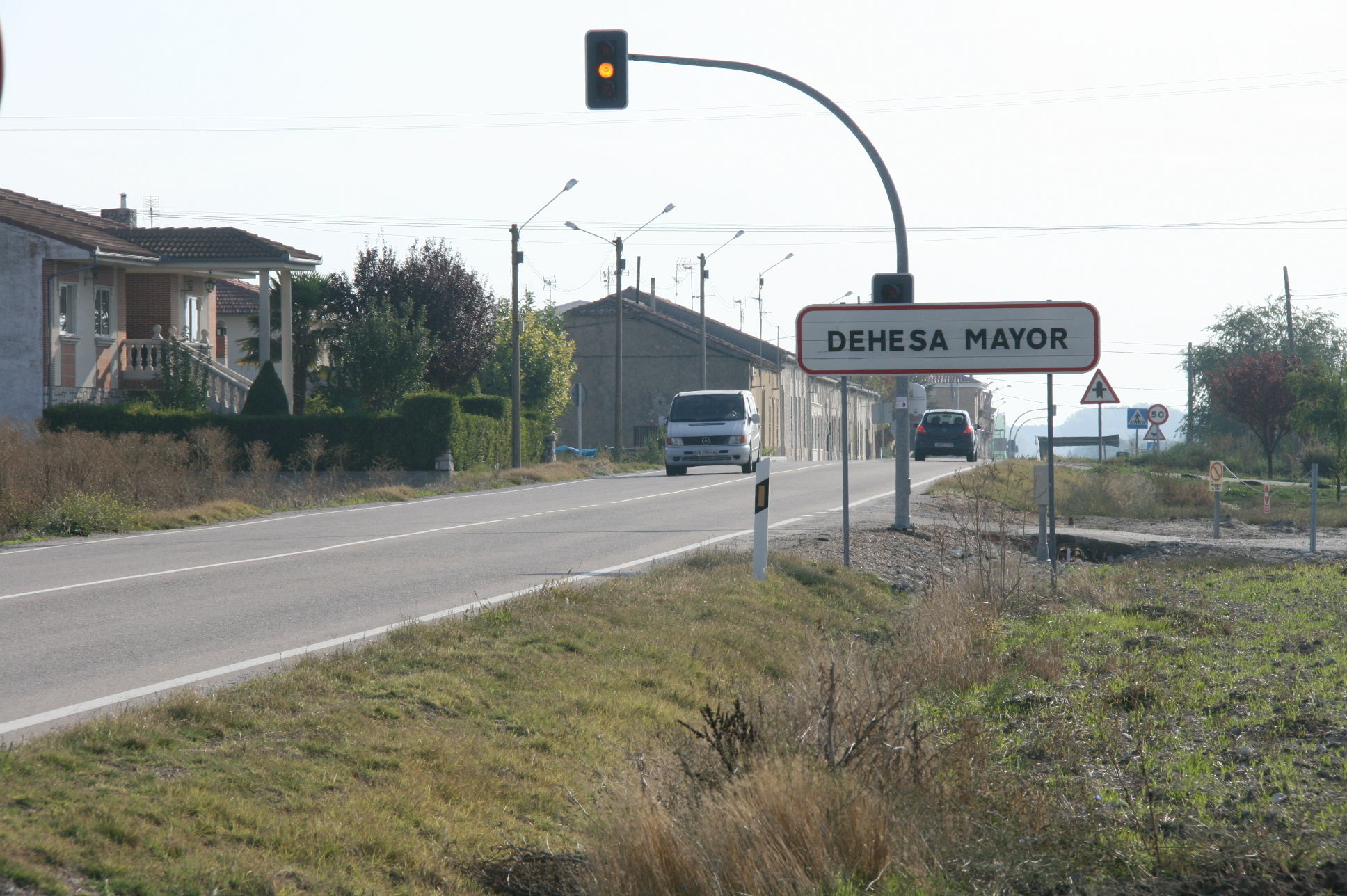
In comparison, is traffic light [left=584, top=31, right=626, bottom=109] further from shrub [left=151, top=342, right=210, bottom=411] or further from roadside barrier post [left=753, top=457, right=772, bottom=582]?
shrub [left=151, top=342, right=210, bottom=411]

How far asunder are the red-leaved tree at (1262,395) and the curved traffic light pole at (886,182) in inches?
1485

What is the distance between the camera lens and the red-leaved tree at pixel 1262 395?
2008 inches

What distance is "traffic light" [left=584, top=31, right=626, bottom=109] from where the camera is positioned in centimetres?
1425

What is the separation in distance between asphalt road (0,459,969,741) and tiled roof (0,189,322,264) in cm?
1793

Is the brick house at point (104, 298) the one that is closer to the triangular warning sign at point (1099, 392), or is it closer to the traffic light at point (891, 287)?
the triangular warning sign at point (1099, 392)

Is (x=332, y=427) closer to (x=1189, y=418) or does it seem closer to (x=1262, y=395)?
(x=1262, y=395)

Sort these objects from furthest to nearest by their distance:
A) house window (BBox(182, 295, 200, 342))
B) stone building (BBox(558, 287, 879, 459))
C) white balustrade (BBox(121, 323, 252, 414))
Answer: stone building (BBox(558, 287, 879, 459)) < house window (BBox(182, 295, 200, 342)) < white balustrade (BBox(121, 323, 252, 414))

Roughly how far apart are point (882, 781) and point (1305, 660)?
5447mm

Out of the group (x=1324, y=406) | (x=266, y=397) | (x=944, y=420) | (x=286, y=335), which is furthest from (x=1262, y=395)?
(x=266, y=397)

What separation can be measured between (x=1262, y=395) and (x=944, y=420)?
1486 cm

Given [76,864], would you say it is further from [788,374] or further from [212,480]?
[788,374]

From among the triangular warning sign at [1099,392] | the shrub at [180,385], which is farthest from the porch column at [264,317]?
the triangular warning sign at [1099,392]

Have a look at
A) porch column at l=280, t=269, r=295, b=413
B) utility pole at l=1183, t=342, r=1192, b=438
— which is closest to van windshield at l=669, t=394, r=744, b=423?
porch column at l=280, t=269, r=295, b=413

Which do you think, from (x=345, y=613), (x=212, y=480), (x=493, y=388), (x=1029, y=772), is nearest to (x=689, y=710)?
(x=1029, y=772)
